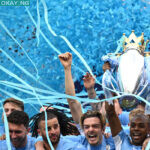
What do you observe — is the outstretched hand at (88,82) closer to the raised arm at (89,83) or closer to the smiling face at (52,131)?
the raised arm at (89,83)

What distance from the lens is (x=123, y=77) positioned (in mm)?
3428

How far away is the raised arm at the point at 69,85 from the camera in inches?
132

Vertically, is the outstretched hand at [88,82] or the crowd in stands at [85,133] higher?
the outstretched hand at [88,82]

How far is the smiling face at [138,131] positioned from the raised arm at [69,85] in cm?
44

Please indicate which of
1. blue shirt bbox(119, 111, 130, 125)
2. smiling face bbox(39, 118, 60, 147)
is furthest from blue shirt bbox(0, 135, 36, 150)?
blue shirt bbox(119, 111, 130, 125)

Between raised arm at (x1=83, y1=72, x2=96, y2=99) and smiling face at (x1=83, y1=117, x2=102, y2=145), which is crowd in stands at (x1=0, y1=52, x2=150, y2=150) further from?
raised arm at (x1=83, y1=72, x2=96, y2=99)

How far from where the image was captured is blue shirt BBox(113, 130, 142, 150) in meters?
3.16

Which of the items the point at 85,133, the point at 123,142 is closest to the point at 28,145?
the point at 85,133

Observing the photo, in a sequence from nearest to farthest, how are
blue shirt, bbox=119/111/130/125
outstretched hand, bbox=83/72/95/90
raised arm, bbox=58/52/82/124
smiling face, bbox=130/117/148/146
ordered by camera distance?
smiling face, bbox=130/117/148/146 < raised arm, bbox=58/52/82/124 < outstretched hand, bbox=83/72/95/90 < blue shirt, bbox=119/111/130/125

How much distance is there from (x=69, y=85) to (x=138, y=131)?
0.58 m

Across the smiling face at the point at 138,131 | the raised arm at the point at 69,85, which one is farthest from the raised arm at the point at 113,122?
the raised arm at the point at 69,85

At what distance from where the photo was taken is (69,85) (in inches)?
132

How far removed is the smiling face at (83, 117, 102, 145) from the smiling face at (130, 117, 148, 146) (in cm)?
22

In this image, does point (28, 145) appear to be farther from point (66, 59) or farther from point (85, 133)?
point (66, 59)
